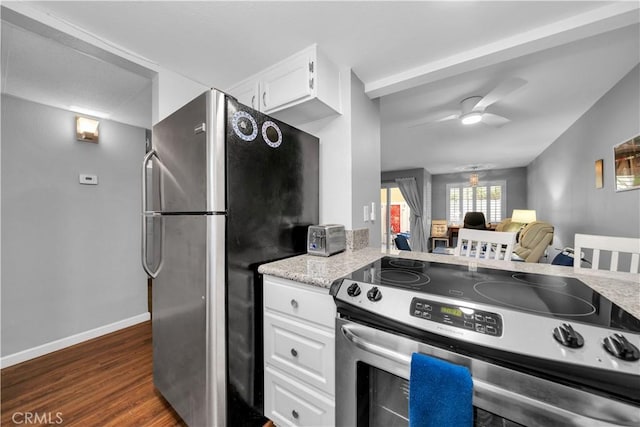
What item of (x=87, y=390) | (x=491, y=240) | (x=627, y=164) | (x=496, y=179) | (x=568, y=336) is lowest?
(x=87, y=390)

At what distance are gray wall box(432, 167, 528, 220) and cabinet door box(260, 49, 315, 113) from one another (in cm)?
712

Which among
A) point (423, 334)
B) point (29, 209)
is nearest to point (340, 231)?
point (423, 334)

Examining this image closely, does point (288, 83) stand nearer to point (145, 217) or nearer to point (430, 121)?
point (145, 217)

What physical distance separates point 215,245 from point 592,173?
3.92 meters

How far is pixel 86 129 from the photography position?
2320mm

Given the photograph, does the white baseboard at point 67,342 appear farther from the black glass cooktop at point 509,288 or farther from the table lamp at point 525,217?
the table lamp at point 525,217

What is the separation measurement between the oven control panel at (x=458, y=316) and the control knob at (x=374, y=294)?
0.39ft

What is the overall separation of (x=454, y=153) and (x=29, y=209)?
6.15 metres

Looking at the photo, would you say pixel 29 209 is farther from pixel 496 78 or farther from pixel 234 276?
pixel 496 78

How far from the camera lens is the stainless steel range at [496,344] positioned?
57 cm

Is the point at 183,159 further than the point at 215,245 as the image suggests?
Yes

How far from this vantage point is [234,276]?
117cm

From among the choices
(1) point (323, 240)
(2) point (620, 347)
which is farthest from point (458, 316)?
(1) point (323, 240)

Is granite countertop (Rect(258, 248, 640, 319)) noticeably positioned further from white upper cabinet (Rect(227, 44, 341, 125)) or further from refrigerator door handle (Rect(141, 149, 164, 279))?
white upper cabinet (Rect(227, 44, 341, 125))
